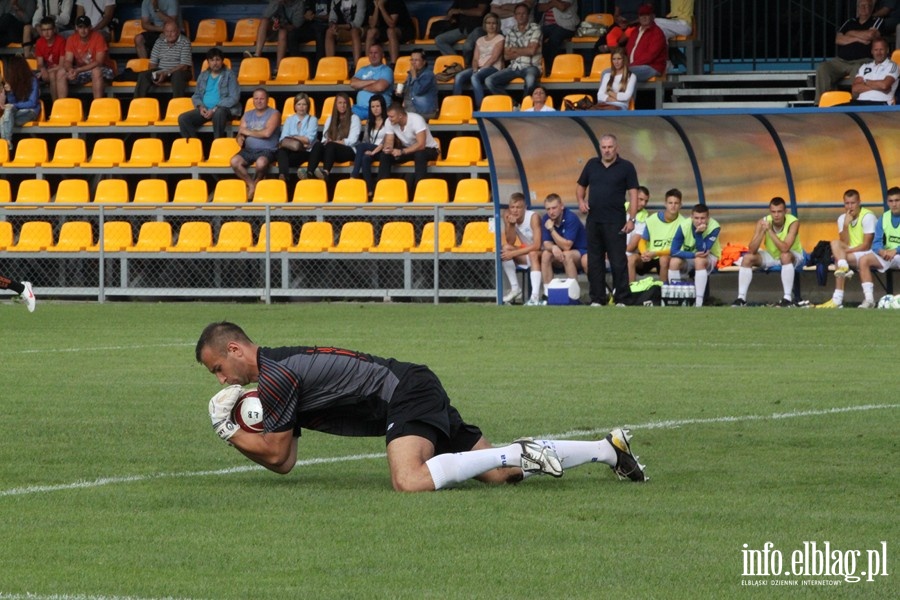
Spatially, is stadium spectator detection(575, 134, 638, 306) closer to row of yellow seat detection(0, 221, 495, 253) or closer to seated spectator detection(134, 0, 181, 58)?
row of yellow seat detection(0, 221, 495, 253)

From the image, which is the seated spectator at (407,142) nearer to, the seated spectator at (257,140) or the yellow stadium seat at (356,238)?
the yellow stadium seat at (356,238)

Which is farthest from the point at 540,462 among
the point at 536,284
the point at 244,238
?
the point at 244,238

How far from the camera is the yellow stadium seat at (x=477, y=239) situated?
21.4m

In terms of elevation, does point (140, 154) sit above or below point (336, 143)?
below

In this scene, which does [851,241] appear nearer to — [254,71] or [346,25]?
[346,25]

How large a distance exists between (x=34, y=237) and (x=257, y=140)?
3604 millimetres

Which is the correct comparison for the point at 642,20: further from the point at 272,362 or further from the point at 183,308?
the point at 272,362

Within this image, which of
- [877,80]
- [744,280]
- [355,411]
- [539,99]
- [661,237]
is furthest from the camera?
[539,99]

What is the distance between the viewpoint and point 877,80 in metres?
22.2

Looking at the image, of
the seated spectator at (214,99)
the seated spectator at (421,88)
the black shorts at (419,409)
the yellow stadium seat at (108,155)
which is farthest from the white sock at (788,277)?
the black shorts at (419,409)

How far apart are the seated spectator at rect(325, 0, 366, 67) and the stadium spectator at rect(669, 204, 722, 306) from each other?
309 inches

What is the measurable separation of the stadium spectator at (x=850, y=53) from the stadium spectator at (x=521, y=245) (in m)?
5.19

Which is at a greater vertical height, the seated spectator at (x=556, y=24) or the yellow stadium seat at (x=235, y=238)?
the seated spectator at (x=556, y=24)

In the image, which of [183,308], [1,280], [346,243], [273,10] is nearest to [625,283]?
[346,243]
